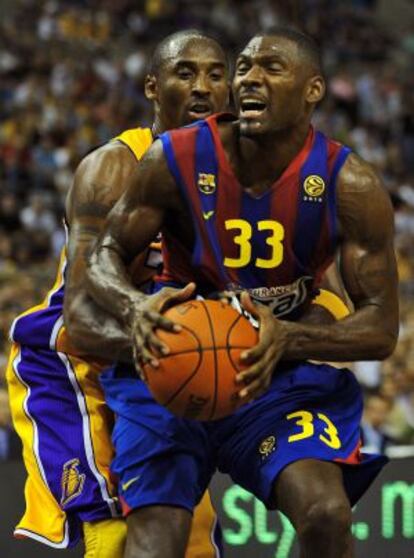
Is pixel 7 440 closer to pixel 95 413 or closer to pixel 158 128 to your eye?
pixel 95 413

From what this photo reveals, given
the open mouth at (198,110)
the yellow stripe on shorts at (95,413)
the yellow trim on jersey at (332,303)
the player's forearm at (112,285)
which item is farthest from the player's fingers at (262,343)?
the open mouth at (198,110)

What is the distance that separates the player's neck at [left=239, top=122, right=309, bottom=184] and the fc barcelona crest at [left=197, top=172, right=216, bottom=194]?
0.13 meters

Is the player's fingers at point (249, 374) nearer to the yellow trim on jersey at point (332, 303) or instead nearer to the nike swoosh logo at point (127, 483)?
the nike swoosh logo at point (127, 483)

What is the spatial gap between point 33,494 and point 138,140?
1.33 m

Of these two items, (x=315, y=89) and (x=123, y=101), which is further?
(x=123, y=101)

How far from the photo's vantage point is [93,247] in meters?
4.59

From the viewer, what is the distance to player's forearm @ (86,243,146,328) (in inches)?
169

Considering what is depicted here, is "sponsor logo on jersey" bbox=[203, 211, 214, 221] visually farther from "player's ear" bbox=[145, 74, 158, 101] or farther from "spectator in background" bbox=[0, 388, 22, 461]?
"spectator in background" bbox=[0, 388, 22, 461]

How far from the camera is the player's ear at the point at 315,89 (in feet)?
14.9

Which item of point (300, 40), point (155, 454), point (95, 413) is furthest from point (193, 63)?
point (155, 454)

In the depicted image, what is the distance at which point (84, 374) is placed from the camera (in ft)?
16.6


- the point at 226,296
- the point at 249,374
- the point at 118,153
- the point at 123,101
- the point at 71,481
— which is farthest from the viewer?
the point at 123,101

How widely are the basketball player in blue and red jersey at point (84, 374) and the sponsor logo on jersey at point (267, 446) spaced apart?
646 mm

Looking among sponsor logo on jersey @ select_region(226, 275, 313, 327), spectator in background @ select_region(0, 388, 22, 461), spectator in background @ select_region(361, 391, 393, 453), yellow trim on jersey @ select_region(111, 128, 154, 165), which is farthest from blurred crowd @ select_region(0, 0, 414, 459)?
sponsor logo on jersey @ select_region(226, 275, 313, 327)
